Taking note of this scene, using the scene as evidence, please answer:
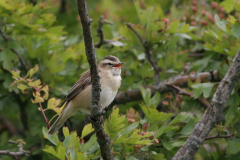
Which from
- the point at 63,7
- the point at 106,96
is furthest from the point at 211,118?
the point at 63,7

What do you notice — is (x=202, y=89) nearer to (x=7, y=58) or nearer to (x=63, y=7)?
(x=7, y=58)

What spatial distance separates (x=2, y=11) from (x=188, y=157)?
319 cm

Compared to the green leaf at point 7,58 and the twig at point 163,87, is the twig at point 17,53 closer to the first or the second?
the green leaf at point 7,58

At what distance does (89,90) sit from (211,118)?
1.52m

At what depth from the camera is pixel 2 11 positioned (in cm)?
411

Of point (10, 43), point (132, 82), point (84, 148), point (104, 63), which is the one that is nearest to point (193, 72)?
point (132, 82)

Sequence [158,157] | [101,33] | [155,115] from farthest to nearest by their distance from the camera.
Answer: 1. [101,33]
2. [155,115]
3. [158,157]

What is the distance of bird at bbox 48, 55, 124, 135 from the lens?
3666 mm

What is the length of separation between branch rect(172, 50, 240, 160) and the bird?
112 cm

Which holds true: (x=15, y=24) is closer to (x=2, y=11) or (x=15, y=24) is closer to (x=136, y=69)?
(x=2, y=11)

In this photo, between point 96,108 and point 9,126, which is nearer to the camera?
point 96,108

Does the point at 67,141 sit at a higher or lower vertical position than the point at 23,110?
higher

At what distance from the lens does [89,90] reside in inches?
145

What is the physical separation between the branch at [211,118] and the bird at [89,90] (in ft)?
3.67
